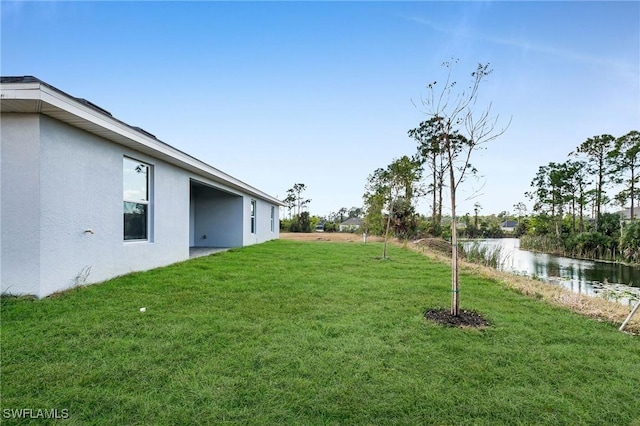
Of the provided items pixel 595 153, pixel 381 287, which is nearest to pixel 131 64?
pixel 381 287

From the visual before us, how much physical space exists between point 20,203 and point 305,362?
168 inches

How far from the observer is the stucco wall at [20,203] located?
12.7ft

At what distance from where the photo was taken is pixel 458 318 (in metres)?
3.55

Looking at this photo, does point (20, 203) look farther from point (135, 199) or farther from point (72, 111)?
point (135, 199)

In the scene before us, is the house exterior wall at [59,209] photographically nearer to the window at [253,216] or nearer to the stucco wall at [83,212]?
the stucco wall at [83,212]

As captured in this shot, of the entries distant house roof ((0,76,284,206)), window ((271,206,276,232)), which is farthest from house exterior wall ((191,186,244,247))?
window ((271,206,276,232))

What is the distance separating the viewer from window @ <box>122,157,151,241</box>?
571cm

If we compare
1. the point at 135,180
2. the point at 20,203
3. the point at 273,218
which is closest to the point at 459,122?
the point at 20,203

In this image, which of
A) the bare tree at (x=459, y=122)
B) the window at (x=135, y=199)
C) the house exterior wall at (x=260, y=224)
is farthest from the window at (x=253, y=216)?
the bare tree at (x=459, y=122)

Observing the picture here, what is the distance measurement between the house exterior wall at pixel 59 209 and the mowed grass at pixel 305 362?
0.45 metres

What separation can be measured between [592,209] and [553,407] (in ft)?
96.6

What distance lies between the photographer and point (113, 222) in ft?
17.3

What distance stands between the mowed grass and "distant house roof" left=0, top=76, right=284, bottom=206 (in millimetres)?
2421

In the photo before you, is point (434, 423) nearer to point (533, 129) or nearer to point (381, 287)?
point (381, 287)
